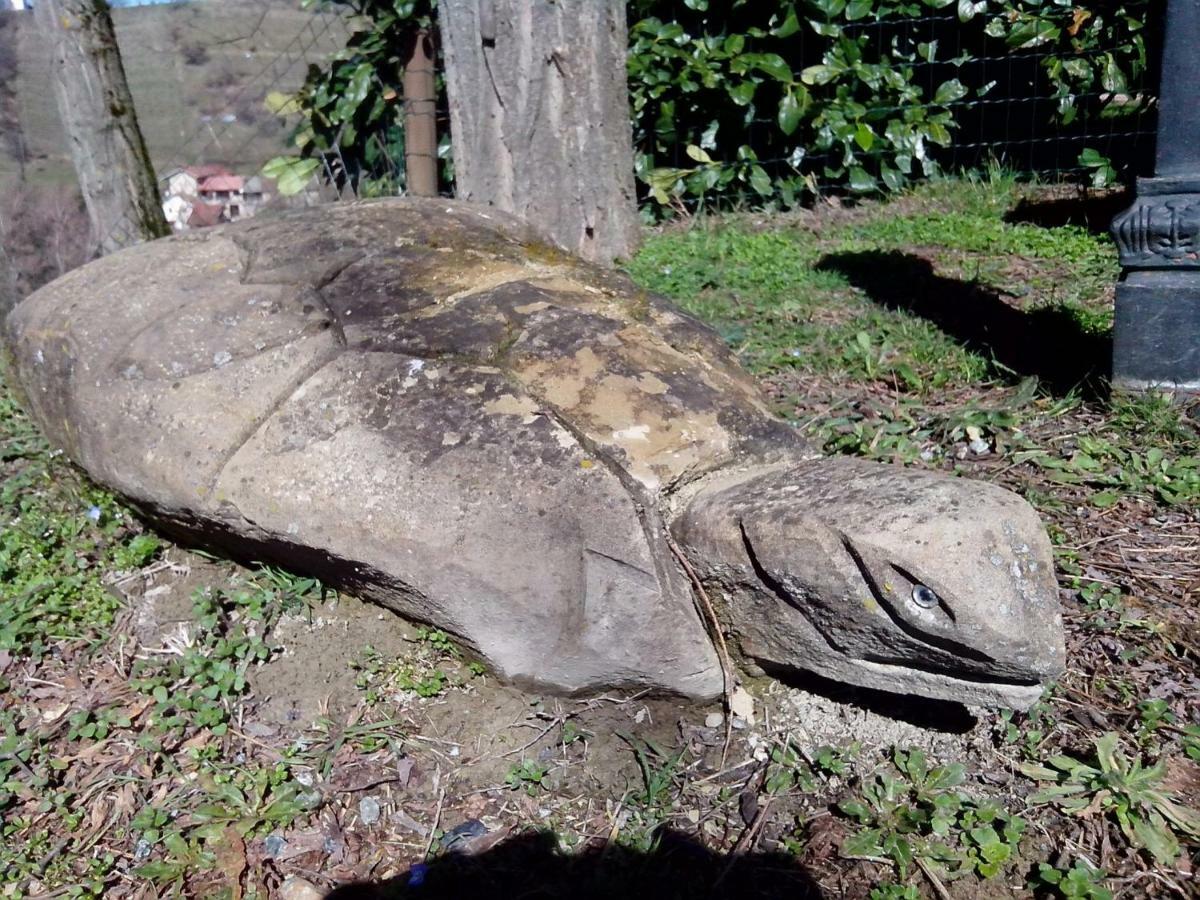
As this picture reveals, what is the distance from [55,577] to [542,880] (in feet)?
5.47

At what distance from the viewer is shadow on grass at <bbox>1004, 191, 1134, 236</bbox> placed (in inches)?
186

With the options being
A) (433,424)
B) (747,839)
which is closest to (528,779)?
(747,839)

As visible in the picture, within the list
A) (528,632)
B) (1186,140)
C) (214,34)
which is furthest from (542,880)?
(214,34)

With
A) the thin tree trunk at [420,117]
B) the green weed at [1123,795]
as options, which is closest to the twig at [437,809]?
the green weed at [1123,795]

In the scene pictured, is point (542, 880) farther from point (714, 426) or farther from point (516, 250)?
point (516, 250)

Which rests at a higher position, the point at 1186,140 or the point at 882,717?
the point at 1186,140

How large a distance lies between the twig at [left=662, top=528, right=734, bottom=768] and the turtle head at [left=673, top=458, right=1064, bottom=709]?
3 cm

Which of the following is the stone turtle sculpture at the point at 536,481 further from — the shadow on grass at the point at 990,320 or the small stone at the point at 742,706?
the shadow on grass at the point at 990,320

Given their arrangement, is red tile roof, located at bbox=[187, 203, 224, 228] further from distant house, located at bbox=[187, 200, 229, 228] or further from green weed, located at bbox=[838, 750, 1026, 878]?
green weed, located at bbox=[838, 750, 1026, 878]

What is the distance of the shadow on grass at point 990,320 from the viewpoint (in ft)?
10.7

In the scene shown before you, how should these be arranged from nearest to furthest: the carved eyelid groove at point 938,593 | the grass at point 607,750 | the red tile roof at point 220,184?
1. the carved eyelid groove at point 938,593
2. the grass at point 607,750
3. the red tile roof at point 220,184

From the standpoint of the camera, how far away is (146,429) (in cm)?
245

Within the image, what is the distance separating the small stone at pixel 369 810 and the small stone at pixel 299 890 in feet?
0.52

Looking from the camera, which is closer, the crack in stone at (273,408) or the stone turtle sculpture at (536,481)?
the stone turtle sculpture at (536,481)
